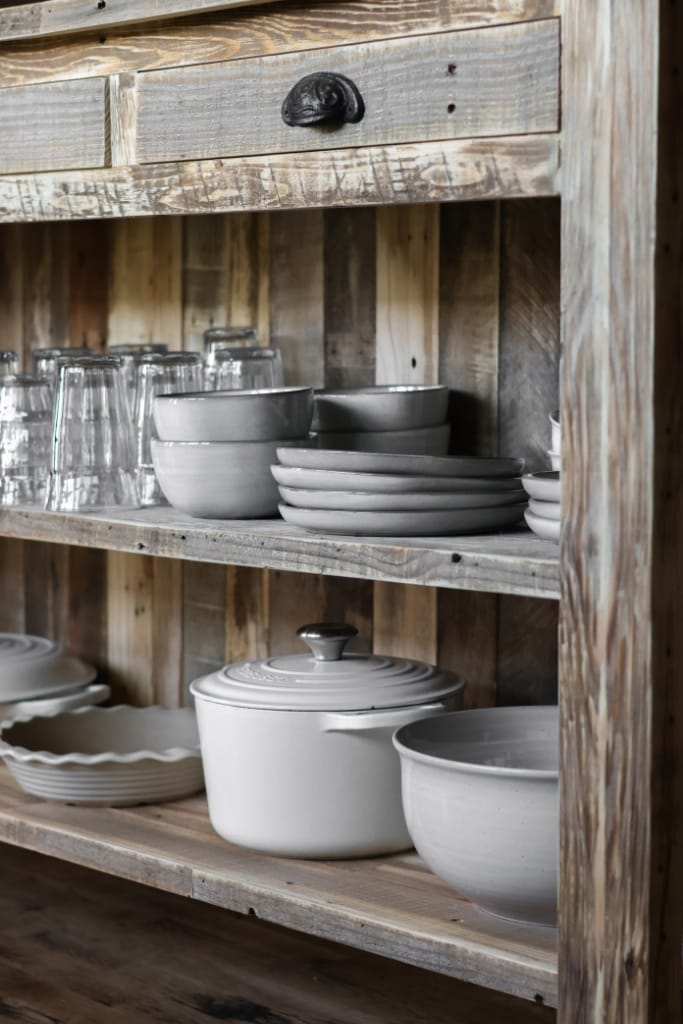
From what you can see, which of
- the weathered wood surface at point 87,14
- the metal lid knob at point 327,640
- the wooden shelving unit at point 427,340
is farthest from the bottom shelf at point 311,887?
the weathered wood surface at point 87,14

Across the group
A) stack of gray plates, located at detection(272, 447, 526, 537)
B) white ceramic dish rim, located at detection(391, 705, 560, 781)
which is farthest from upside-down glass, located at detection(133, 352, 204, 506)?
white ceramic dish rim, located at detection(391, 705, 560, 781)

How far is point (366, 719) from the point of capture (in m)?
1.61

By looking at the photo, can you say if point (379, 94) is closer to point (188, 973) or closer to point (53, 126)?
point (53, 126)

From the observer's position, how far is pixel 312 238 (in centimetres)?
201

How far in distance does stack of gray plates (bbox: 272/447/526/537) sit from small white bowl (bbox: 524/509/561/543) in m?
0.08

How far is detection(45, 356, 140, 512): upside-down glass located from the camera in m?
1.77

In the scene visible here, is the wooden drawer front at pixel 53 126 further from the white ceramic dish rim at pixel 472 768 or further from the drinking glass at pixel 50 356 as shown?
the white ceramic dish rim at pixel 472 768

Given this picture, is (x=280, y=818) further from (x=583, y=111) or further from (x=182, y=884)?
(x=583, y=111)

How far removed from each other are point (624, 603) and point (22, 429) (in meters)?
0.97

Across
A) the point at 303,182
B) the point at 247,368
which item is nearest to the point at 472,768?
the point at 303,182

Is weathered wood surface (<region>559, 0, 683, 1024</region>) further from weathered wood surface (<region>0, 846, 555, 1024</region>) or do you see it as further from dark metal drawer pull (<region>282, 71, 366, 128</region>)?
weathered wood surface (<region>0, 846, 555, 1024</region>)

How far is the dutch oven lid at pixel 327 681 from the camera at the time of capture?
5.35 feet

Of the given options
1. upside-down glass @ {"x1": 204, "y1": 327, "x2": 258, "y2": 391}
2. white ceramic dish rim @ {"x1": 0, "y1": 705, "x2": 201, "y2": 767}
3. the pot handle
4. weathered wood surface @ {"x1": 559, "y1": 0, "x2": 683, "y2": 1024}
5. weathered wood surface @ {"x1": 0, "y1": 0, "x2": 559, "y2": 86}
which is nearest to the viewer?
weathered wood surface @ {"x1": 559, "y1": 0, "x2": 683, "y2": 1024}

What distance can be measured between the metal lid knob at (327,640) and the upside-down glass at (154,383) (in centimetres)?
30
